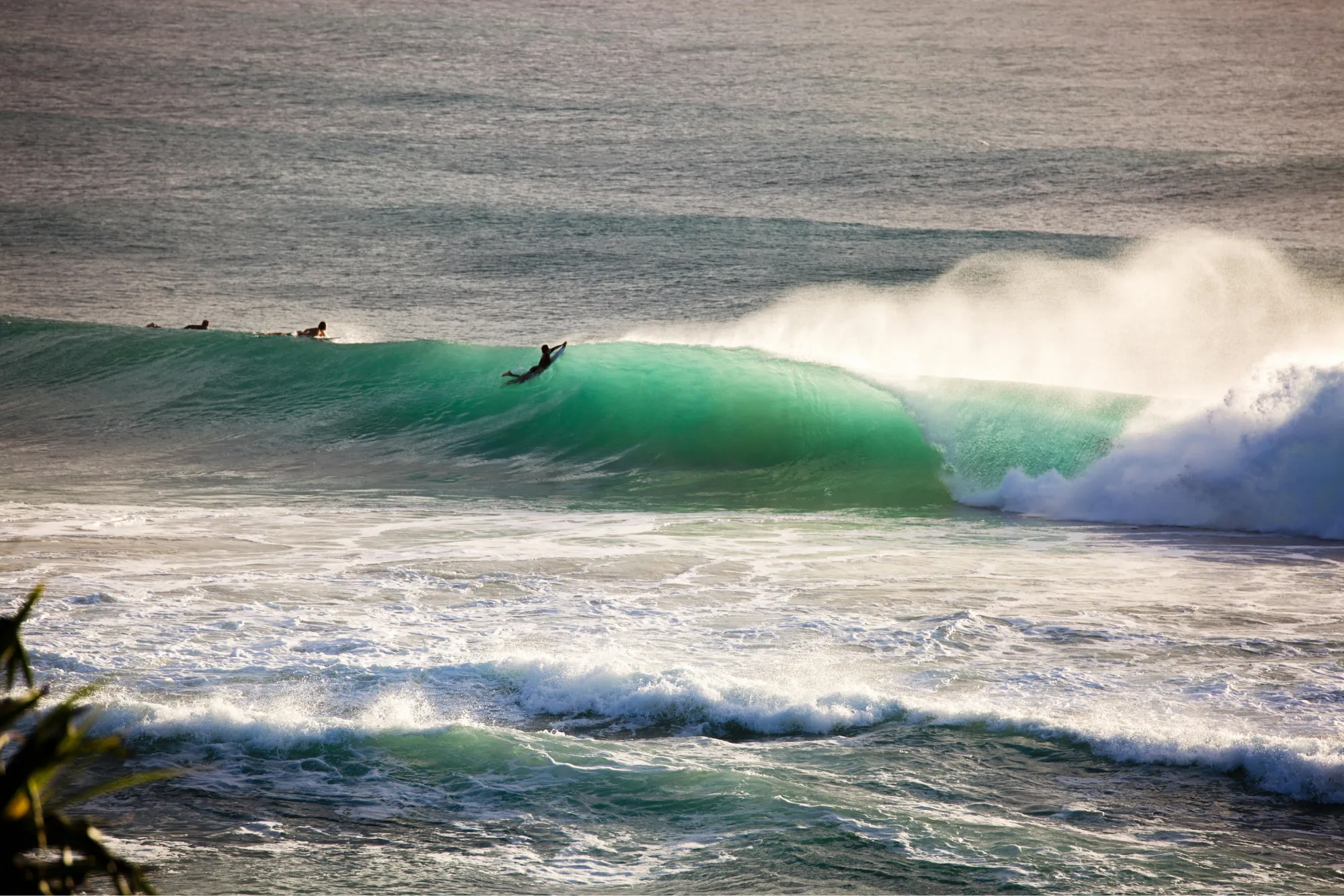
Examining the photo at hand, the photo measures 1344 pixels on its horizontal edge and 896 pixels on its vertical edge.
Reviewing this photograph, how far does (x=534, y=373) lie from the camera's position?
1792 centimetres

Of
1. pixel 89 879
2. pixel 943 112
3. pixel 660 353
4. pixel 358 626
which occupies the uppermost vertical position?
pixel 943 112

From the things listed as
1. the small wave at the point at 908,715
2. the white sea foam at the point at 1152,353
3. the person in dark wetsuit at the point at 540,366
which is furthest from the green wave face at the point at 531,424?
the small wave at the point at 908,715

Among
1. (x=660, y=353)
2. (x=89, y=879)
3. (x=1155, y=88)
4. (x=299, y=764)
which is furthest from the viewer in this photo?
(x=1155, y=88)

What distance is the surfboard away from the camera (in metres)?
17.7

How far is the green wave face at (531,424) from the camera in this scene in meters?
14.5

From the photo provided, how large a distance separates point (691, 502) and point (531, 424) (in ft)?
12.3

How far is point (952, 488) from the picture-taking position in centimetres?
1423

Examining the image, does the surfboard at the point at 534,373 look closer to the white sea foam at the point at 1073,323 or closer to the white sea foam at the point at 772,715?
the white sea foam at the point at 1073,323

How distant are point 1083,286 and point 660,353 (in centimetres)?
1204

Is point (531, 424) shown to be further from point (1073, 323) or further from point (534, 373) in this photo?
point (1073, 323)

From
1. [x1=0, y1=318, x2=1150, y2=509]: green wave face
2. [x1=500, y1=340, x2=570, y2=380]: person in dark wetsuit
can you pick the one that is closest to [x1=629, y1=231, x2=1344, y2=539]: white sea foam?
[x1=0, y1=318, x2=1150, y2=509]: green wave face

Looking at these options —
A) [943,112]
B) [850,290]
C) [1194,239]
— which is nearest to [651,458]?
[850,290]

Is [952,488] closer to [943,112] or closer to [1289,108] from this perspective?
[943,112]

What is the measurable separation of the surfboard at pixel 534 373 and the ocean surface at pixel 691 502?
246 millimetres
